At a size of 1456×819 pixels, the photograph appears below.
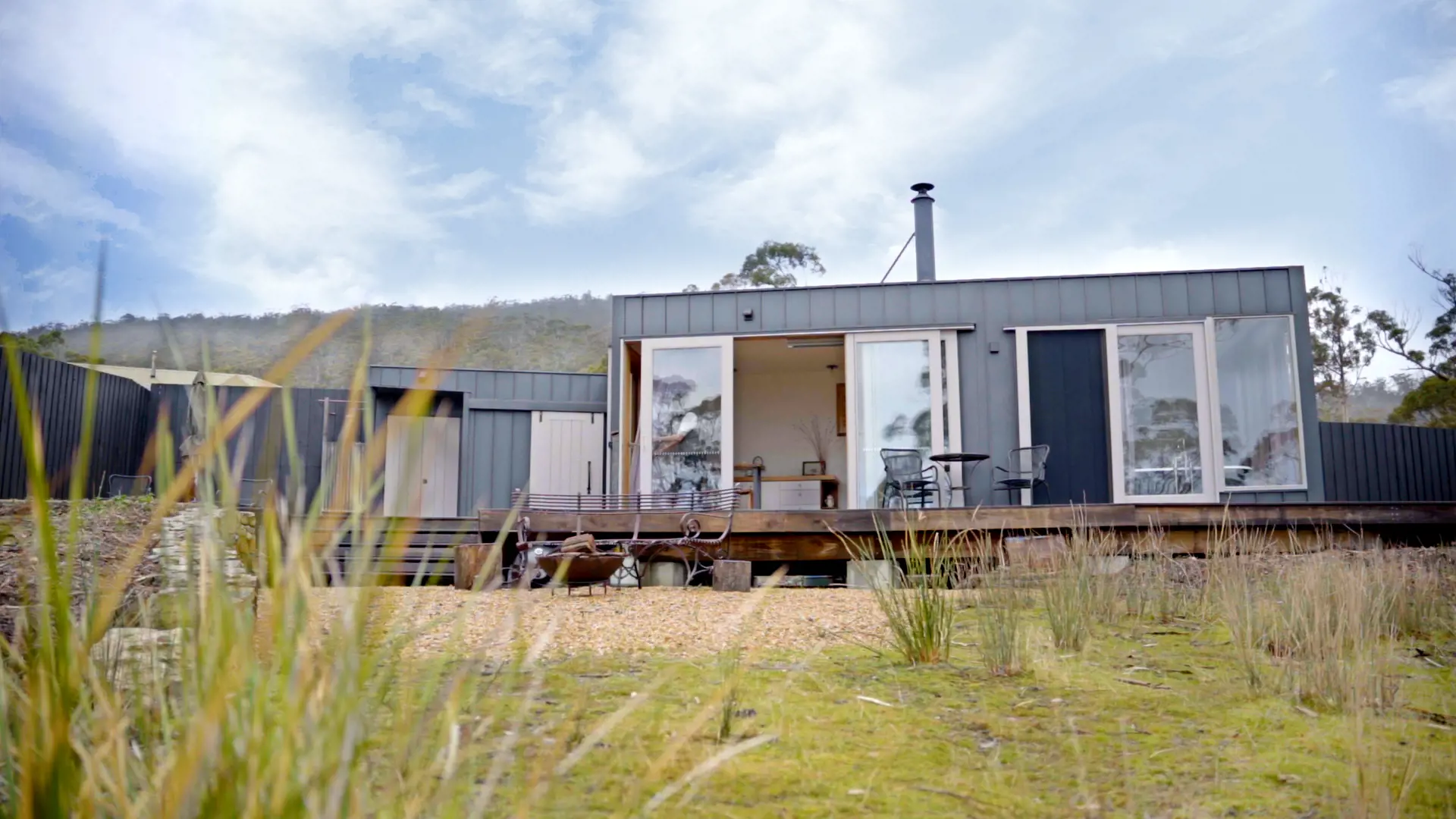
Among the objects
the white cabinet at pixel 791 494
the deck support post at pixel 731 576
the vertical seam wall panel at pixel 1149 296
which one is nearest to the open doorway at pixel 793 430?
the white cabinet at pixel 791 494

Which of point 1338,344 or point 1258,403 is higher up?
point 1338,344

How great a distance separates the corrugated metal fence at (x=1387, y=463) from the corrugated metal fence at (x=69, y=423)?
523 inches

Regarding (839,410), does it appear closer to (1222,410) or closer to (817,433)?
(817,433)

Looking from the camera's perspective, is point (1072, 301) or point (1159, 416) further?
point (1072, 301)

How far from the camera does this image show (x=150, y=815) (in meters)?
0.90

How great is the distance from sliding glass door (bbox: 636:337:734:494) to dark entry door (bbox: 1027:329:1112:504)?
2576 mm

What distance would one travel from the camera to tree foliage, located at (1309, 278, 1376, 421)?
74.7 ft

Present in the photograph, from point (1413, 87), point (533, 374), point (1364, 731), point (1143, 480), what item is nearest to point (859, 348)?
point (1143, 480)

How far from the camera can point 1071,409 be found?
27.5 ft

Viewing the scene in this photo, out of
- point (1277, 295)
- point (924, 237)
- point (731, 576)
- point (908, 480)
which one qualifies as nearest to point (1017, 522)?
point (908, 480)

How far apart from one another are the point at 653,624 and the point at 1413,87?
20.2m

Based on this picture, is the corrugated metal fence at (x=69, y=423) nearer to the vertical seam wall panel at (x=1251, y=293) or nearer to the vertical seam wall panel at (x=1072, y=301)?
the vertical seam wall panel at (x=1072, y=301)

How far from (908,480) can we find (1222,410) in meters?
2.70

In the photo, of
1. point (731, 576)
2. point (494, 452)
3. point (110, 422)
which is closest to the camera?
point (731, 576)
